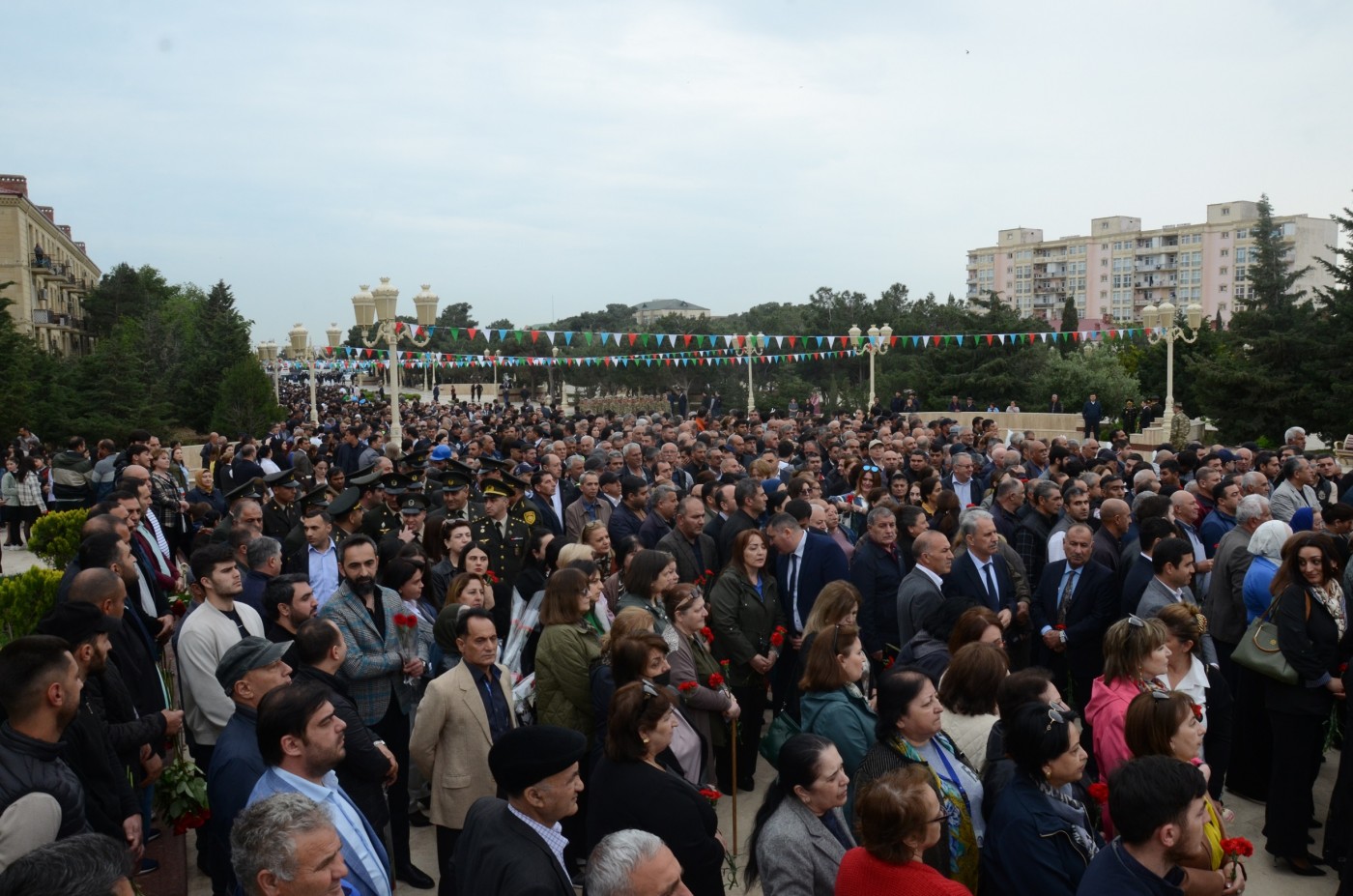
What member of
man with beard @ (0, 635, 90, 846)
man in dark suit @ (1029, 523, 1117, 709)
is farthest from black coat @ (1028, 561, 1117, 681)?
man with beard @ (0, 635, 90, 846)

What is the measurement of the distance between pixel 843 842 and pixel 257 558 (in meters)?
4.26

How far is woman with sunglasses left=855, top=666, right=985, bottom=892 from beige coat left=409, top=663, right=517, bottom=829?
1809mm

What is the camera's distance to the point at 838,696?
14.8ft

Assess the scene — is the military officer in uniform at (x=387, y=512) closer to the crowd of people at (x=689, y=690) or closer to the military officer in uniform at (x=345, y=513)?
the crowd of people at (x=689, y=690)

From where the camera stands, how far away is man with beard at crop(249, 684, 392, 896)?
350 centimetres

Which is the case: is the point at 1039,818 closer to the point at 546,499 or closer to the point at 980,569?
the point at 980,569

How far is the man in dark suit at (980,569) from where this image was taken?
6.88 metres

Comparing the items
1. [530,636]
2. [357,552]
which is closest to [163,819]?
[357,552]

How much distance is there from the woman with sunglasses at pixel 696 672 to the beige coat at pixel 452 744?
43.2 inches

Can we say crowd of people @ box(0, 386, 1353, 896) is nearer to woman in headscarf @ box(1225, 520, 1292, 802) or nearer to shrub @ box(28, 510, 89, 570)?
woman in headscarf @ box(1225, 520, 1292, 802)

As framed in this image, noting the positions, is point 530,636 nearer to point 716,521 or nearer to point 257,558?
point 257,558

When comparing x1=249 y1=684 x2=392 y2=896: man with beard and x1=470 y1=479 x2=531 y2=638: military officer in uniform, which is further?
x1=470 y1=479 x2=531 y2=638: military officer in uniform

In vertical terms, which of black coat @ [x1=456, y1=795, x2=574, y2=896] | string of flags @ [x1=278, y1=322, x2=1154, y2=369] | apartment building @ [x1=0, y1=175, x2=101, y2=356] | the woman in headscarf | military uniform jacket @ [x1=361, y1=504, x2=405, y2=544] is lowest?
the woman in headscarf

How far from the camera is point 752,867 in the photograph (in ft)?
12.1
